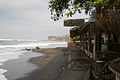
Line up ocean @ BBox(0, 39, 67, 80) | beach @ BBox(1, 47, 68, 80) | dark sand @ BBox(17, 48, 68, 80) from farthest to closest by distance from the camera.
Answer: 1. ocean @ BBox(0, 39, 67, 80)
2. beach @ BBox(1, 47, 68, 80)
3. dark sand @ BBox(17, 48, 68, 80)

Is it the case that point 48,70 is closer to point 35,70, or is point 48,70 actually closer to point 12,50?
point 35,70

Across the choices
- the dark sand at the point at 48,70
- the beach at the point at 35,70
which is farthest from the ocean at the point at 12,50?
the dark sand at the point at 48,70

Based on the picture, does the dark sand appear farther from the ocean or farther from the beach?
the ocean

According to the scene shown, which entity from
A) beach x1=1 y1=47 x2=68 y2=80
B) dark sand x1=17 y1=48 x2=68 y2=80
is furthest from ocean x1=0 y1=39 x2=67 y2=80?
dark sand x1=17 y1=48 x2=68 y2=80

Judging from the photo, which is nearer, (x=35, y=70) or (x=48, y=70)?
(x=48, y=70)

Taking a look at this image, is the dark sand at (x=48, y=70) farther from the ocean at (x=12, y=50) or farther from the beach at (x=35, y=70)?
the ocean at (x=12, y=50)

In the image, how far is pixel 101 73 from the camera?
7484mm

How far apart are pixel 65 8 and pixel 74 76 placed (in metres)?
5.03

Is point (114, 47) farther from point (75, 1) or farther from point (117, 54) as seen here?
point (75, 1)

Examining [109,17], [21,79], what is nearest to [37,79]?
[21,79]

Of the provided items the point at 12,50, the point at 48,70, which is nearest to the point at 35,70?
the point at 48,70

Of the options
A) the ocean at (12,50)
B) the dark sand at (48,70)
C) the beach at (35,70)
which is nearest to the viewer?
the dark sand at (48,70)

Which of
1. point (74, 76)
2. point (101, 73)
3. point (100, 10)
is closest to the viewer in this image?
point (100, 10)

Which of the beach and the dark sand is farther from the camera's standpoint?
the beach
